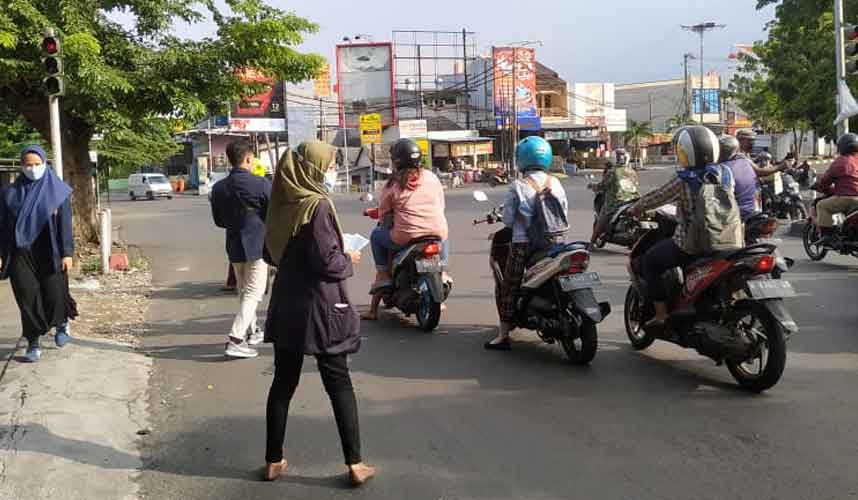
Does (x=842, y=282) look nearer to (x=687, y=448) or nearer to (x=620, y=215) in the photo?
(x=620, y=215)

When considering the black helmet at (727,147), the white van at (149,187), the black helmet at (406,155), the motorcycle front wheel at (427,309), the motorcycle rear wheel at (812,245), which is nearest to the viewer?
the black helmet at (727,147)

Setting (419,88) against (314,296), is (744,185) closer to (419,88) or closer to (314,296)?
(314,296)

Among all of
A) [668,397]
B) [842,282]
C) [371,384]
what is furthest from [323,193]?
[842,282]

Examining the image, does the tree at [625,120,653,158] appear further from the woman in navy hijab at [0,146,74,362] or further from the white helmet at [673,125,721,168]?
the woman in navy hijab at [0,146,74,362]

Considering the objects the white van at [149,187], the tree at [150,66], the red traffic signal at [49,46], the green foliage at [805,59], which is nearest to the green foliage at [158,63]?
the tree at [150,66]

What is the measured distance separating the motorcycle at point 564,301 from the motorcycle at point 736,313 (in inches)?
21.2

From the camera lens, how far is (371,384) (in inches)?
245

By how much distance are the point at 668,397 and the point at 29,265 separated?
16.7 feet

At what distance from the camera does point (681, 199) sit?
5973 millimetres

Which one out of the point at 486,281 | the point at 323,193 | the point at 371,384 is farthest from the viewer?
the point at 486,281

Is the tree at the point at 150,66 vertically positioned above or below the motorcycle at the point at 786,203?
above

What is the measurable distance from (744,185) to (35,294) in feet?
21.2

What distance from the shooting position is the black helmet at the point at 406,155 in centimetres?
789

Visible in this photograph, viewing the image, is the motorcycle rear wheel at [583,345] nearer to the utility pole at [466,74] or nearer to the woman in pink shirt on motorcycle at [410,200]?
the woman in pink shirt on motorcycle at [410,200]
